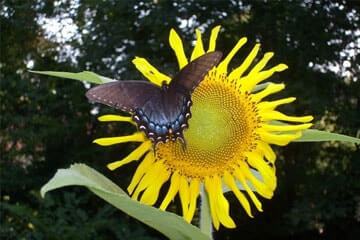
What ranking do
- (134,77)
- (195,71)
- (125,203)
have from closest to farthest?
(125,203) → (195,71) → (134,77)

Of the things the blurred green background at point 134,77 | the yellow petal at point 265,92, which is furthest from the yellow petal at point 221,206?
the blurred green background at point 134,77

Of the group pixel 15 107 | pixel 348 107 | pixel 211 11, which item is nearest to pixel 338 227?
pixel 348 107

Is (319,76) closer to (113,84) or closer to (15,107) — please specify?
(15,107)

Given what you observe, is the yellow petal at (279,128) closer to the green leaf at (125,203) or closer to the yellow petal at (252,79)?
the yellow petal at (252,79)

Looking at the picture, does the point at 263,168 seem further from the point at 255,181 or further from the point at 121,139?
the point at 121,139

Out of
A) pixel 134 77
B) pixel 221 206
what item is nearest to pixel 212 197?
pixel 221 206

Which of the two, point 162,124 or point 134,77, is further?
point 134,77

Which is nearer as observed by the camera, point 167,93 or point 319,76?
point 167,93

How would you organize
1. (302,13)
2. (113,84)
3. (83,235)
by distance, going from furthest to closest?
(302,13) < (83,235) < (113,84)
